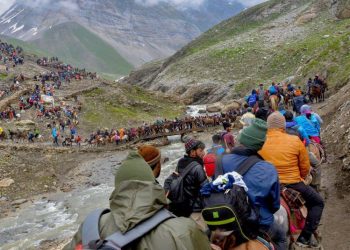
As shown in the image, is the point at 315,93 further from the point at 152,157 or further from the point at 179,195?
the point at 152,157

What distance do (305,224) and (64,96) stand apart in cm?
6111

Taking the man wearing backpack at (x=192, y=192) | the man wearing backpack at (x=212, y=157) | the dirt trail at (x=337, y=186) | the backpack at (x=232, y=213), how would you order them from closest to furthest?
1. the backpack at (x=232, y=213)
2. the man wearing backpack at (x=192, y=192)
3. the man wearing backpack at (x=212, y=157)
4. the dirt trail at (x=337, y=186)

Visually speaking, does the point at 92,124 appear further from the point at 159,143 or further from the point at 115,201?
the point at 115,201

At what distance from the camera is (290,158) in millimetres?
7176

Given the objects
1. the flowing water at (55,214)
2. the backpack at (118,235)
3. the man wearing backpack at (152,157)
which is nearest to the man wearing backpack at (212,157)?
the man wearing backpack at (152,157)

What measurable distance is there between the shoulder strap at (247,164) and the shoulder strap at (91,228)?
2293mm

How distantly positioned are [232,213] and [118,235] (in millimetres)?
1855

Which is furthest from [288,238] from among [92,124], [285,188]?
[92,124]

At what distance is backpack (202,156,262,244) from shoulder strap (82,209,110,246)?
5.10 ft

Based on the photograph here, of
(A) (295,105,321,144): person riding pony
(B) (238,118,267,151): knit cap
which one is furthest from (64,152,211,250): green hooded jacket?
(A) (295,105,321,144): person riding pony

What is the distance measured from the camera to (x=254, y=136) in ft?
20.0

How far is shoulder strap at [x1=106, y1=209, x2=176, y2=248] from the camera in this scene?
11.6 feet

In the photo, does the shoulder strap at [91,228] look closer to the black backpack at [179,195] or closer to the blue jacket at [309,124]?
the black backpack at [179,195]

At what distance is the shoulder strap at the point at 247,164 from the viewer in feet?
19.0
